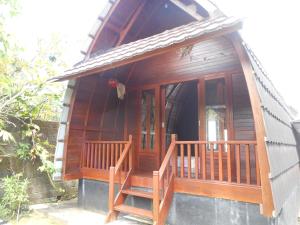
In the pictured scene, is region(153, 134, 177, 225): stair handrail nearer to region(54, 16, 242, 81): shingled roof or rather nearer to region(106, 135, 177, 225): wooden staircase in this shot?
region(106, 135, 177, 225): wooden staircase

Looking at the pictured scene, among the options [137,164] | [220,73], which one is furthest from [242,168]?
[137,164]

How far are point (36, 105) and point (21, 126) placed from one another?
2.21 feet

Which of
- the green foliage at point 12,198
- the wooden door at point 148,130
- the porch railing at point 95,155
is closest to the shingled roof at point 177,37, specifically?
the porch railing at point 95,155

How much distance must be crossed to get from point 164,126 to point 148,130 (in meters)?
0.44

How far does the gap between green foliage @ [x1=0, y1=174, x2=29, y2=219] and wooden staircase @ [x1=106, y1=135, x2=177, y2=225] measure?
6.50ft

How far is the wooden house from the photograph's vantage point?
12.6ft

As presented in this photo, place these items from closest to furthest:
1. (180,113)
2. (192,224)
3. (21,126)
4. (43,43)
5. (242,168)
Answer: (192,224) < (242,168) < (21,126) < (180,113) < (43,43)

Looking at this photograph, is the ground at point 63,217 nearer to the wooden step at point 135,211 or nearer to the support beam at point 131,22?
the wooden step at point 135,211

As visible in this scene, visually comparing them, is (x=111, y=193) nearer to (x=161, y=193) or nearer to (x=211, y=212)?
(x=161, y=193)

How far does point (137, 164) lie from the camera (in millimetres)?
6520

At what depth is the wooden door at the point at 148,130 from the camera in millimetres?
6246

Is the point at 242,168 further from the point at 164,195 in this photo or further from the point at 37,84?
the point at 37,84

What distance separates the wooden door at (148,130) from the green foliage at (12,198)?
2744mm

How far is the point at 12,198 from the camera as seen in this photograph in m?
5.18
